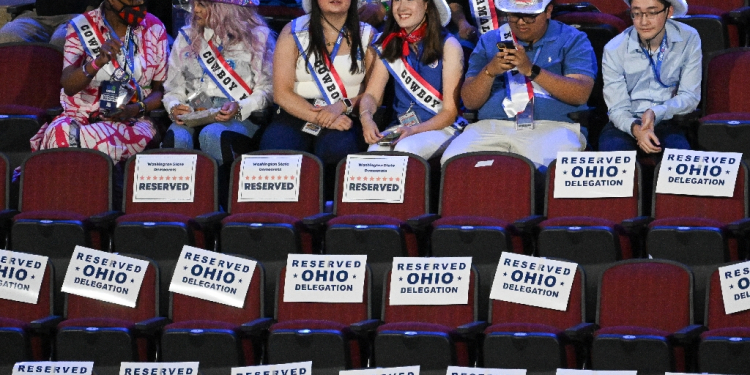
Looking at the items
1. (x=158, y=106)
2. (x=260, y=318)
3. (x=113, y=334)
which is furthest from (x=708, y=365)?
(x=158, y=106)

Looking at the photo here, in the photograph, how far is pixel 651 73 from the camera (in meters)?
5.61

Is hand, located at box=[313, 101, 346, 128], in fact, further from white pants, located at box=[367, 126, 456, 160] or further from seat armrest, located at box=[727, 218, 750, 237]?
seat armrest, located at box=[727, 218, 750, 237]

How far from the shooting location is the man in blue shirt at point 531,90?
5531 millimetres

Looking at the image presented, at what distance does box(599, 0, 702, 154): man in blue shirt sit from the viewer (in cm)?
548

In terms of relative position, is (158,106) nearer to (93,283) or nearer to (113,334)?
(93,283)

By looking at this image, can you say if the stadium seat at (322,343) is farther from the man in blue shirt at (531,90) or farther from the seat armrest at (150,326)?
the man in blue shirt at (531,90)

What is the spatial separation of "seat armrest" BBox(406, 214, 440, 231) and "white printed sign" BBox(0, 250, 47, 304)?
1476 mm

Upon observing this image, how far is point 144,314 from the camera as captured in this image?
16.9ft

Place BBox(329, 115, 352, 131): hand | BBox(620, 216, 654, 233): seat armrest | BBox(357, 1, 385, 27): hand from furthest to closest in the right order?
BBox(357, 1, 385, 27): hand
BBox(329, 115, 352, 131): hand
BBox(620, 216, 654, 233): seat armrest

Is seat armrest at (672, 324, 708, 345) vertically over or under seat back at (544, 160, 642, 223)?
under

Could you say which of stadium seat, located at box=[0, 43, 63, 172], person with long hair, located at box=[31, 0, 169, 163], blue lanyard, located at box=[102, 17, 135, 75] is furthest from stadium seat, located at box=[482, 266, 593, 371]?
stadium seat, located at box=[0, 43, 63, 172]

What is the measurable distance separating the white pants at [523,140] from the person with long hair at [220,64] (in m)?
1.02

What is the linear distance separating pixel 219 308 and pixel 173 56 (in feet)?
5.25

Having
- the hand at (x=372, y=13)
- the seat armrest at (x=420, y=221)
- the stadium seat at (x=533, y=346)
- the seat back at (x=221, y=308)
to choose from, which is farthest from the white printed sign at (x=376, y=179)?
the hand at (x=372, y=13)
